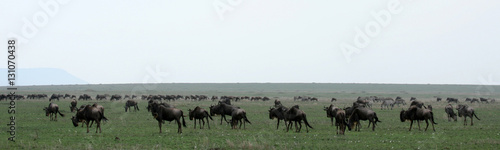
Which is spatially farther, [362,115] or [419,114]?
[419,114]

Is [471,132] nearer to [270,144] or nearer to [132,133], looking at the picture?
[270,144]

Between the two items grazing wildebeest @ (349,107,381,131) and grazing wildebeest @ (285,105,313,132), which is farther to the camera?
grazing wildebeest @ (349,107,381,131)

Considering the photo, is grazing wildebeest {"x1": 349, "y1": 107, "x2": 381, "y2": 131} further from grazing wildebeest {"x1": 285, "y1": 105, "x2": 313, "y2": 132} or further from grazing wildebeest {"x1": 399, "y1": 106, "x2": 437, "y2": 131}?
grazing wildebeest {"x1": 285, "y1": 105, "x2": 313, "y2": 132}

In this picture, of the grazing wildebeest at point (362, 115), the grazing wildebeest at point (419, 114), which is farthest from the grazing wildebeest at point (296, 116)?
the grazing wildebeest at point (419, 114)

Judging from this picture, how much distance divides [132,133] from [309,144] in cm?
1004

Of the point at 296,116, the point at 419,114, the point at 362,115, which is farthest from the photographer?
the point at 419,114

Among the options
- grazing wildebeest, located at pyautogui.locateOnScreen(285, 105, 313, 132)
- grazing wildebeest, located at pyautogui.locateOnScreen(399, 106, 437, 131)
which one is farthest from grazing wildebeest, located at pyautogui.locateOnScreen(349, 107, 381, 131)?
grazing wildebeest, located at pyautogui.locateOnScreen(285, 105, 313, 132)

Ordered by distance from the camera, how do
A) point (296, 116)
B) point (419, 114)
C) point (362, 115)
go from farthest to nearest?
point (419, 114) → point (362, 115) → point (296, 116)

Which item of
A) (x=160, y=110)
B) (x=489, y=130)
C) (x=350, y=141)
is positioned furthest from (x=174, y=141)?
(x=489, y=130)

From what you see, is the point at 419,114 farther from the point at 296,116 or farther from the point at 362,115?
the point at 296,116

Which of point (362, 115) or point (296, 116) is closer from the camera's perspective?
point (296, 116)

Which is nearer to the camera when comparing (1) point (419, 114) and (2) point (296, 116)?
(2) point (296, 116)

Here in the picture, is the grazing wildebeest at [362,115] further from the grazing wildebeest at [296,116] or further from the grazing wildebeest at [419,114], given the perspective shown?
the grazing wildebeest at [296,116]

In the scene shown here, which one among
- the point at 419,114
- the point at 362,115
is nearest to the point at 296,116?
the point at 362,115
